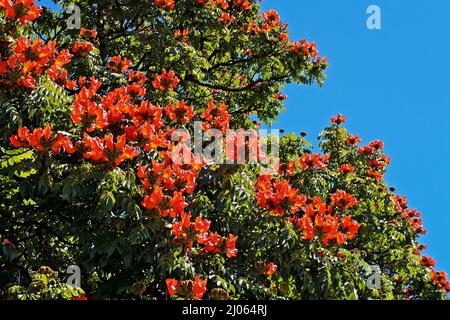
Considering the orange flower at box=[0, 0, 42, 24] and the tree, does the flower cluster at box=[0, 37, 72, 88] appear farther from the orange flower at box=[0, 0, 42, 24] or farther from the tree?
the orange flower at box=[0, 0, 42, 24]

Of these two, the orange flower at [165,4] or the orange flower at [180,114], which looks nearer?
the orange flower at [180,114]

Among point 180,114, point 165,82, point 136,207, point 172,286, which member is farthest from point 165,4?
point 172,286

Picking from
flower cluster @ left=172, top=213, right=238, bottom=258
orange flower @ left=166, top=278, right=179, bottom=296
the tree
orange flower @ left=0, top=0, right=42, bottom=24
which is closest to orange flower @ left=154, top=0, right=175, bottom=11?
the tree

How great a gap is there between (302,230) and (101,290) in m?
1.70

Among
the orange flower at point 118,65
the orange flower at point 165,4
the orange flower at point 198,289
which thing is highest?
the orange flower at point 165,4

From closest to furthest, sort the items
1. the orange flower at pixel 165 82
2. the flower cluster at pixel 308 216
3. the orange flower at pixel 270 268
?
the orange flower at pixel 270 268
the flower cluster at pixel 308 216
the orange flower at pixel 165 82

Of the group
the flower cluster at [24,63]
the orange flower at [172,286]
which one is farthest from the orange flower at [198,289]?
the flower cluster at [24,63]

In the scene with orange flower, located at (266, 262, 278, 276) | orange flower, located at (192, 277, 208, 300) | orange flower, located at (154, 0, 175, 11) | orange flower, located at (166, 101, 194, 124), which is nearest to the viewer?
orange flower, located at (192, 277, 208, 300)

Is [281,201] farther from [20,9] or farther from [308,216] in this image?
[20,9]

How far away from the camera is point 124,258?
3.73 m

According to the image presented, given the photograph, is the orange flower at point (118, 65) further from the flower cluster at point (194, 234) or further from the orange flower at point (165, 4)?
the flower cluster at point (194, 234)

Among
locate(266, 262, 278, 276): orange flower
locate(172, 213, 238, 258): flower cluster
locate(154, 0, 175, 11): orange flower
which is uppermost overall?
locate(154, 0, 175, 11): orange flower
